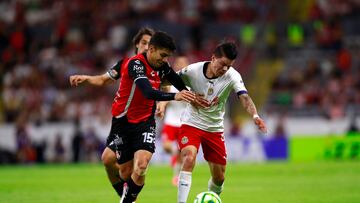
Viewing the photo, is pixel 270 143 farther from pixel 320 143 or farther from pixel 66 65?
pixel 66 65

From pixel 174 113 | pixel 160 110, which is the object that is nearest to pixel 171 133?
pixel 174 113

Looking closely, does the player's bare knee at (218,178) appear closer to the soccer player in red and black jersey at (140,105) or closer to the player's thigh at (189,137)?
the player's thigh at (189,137)

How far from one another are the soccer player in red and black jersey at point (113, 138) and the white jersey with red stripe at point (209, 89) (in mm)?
771

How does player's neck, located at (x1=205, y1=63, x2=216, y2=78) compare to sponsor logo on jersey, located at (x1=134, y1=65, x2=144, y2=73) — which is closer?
sponsor logo on jersey, located at (x1=134, y1=65, x2=144, y2=73)

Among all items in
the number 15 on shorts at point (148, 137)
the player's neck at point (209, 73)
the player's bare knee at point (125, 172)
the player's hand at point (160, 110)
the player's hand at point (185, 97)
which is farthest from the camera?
the player's hand at point (160, 110)

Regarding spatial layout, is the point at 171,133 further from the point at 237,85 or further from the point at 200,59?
the point at 200,59

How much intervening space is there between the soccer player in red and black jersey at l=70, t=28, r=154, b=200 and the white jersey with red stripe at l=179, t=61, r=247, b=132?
2.53ft

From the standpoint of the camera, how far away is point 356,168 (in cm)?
2214

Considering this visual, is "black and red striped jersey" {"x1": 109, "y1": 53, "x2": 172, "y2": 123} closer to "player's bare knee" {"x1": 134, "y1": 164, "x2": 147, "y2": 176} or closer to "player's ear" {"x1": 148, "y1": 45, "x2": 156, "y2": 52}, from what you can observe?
"player's ear" {"x1": 148, "y1": 45, "x2": 156, "y2": 52}

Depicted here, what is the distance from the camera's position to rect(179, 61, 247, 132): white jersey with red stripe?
1178 cm

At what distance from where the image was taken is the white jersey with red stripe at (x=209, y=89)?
464 inches

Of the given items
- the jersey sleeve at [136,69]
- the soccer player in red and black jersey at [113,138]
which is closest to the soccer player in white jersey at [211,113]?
the soccer player in red and black jersey at [113,138]

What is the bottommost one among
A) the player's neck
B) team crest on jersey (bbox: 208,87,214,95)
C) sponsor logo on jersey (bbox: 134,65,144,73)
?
team crest on jersey (bbox: 208,87,214,95)

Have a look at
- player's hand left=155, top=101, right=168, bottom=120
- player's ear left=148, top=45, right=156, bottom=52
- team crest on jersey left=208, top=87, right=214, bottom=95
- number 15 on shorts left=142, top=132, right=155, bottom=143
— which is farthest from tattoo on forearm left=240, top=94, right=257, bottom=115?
player's ear left=148, top=45, right=156, bottom=52
